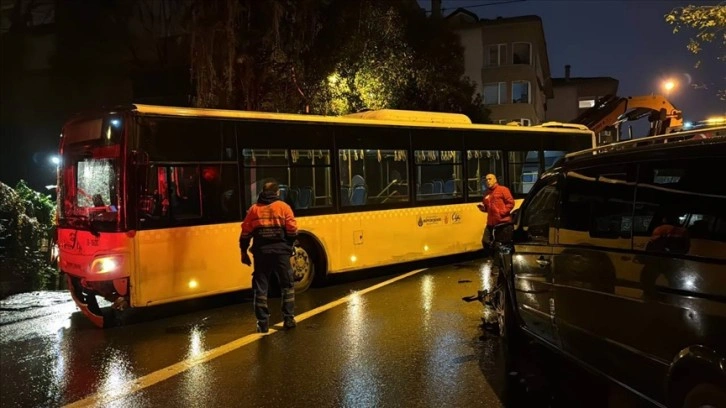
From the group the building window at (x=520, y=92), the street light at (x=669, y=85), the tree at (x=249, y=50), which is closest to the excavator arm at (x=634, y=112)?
the tree at (x=249, y=50)

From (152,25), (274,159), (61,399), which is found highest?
(152,25)

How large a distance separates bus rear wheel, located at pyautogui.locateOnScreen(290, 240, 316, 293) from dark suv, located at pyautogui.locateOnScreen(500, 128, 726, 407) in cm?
487

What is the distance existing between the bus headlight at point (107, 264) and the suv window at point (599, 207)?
5330 millimetres

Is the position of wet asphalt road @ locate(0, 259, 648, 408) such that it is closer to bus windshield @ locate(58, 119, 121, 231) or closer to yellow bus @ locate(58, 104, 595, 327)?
yellow bus @ locate(58, 104, 595, 327)

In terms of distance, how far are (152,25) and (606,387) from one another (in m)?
19.8

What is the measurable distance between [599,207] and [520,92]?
36451mm

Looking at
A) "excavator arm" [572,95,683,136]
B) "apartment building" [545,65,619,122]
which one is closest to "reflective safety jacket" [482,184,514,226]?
"excavator arm" [572,95,683,136]

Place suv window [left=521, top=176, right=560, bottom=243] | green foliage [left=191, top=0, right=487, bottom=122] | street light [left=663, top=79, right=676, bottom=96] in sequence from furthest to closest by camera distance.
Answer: street light [left=663, top=79, right=676, bottom=96], green foliage [left=191, top=0, right=487, bottom=122], suv window [left=521, top=176, right=560, bottom=243]

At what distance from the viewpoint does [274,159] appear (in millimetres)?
9148

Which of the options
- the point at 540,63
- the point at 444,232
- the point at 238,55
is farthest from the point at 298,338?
the point at 540,63

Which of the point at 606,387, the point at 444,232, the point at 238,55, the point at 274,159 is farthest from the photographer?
the point at 238,55

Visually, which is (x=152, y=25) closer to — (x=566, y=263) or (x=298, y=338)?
(x=298, y=338)

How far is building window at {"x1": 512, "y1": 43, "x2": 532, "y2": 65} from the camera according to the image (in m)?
39.1

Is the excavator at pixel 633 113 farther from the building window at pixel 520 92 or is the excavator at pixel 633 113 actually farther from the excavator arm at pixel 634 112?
the building window at pixel 520 92
